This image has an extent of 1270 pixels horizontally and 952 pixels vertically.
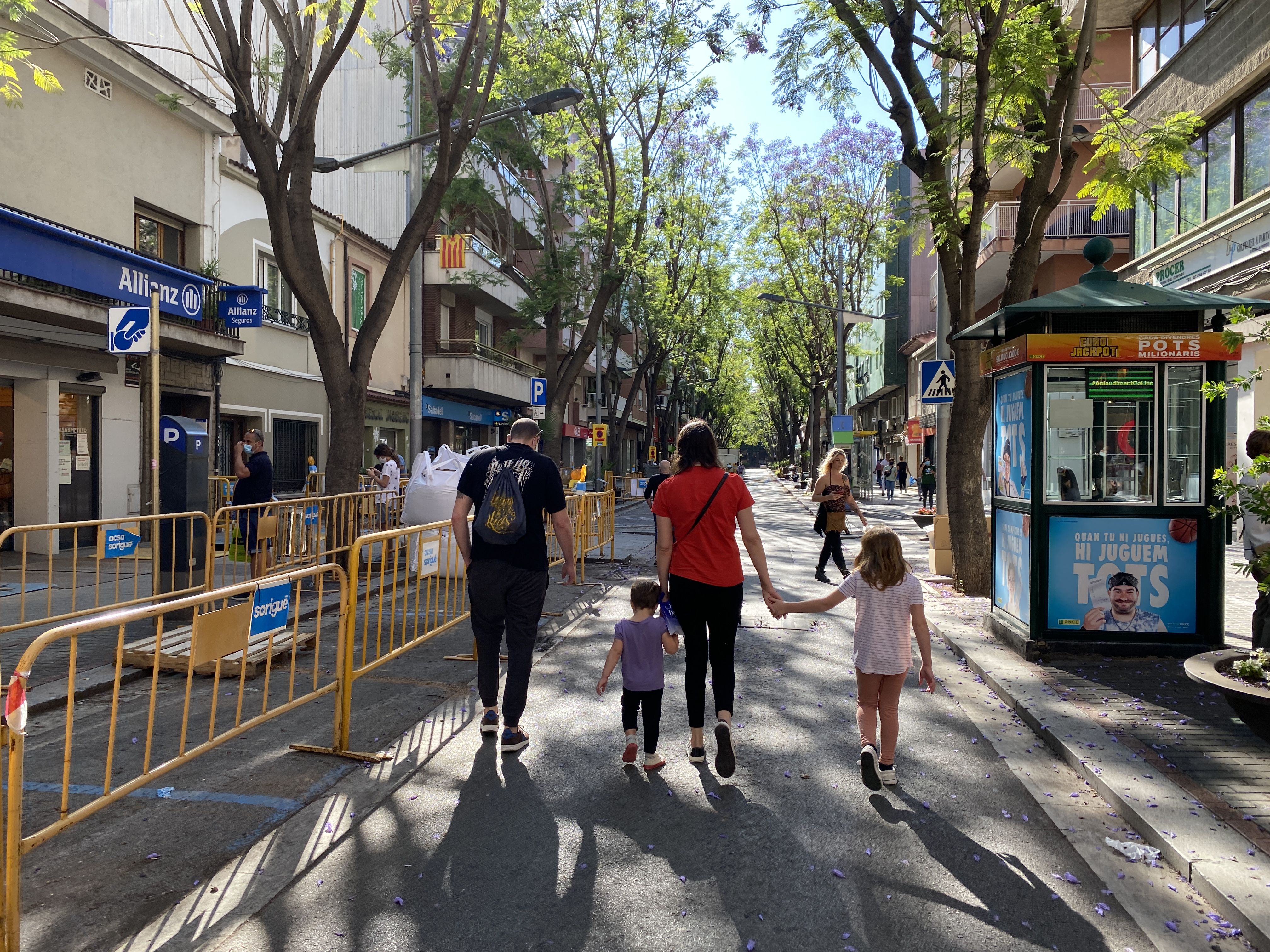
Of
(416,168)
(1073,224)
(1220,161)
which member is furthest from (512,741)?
(1073,224)

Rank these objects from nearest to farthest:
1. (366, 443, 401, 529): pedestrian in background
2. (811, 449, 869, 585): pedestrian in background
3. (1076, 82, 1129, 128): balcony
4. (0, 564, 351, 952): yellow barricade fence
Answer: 1. (0, 564, 351, 952): yellow barricade fence
2. (811, 449, 869, 585): pedestrian in background
3. (366, 443, 401, 529): pedestrian in background
4. (1076, 82, 1129, 128): balcony

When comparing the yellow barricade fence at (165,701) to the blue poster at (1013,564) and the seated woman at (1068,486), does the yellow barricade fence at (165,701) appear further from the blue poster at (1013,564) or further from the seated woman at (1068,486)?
the seated woman at (1068,486)

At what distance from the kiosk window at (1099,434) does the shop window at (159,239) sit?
14.3 meters

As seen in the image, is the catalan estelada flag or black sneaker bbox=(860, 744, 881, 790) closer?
black sneaker bbox=(860, 744, 881, 790)

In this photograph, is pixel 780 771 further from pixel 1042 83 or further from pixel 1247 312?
pixel 1042 83

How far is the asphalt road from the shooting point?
306 centimetres

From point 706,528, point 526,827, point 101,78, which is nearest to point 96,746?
point 526,827

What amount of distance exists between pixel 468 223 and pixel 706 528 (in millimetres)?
29195

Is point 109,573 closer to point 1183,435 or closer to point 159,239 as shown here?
point 159,239

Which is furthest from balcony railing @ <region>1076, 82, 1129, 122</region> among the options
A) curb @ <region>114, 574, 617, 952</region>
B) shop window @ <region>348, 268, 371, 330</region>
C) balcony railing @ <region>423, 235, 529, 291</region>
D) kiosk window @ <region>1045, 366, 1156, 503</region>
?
curb @ <region>114, 574, 617, 952</region>

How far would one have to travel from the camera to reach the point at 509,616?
5012 millimetres

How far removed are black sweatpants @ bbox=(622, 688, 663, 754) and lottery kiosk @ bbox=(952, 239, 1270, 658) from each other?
3834mm

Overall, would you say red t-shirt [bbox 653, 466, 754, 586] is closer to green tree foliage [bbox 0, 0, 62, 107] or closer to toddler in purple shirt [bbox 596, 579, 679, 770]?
toddler in purple shirt [bbox 596, 579, 679, 770]

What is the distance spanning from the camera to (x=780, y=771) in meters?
4.61
